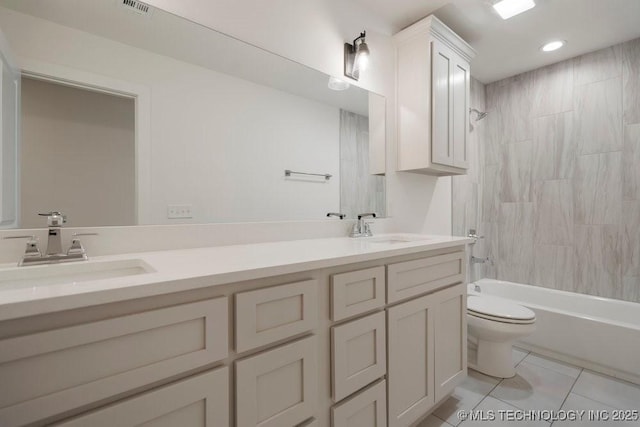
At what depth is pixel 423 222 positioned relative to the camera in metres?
2.21

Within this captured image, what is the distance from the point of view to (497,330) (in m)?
1.78

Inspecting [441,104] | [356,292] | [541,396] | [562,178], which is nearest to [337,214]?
[356,292]

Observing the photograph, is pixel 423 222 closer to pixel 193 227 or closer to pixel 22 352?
pixel 193 227

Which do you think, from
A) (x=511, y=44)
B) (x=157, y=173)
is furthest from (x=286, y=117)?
(x=511, y=44)

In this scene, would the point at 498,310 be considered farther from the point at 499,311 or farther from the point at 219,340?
the point at 219,340

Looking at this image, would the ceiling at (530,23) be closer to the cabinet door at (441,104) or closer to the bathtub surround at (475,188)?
the cabinet door at (441,104)

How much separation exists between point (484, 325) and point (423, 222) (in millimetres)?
796

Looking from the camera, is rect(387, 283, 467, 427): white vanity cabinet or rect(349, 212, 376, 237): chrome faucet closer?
rect(387, 283, 467, 427): white vanity cabinet

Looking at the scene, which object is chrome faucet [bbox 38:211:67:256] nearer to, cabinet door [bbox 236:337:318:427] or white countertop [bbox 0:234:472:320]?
white countertop [bbox 0:234:472:320]

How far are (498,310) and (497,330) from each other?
0.45 ft

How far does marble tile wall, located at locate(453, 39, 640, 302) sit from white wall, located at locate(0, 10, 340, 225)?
A: 5.52ft

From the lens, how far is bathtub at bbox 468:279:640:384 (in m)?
1.78

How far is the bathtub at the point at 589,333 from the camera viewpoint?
1.78 m

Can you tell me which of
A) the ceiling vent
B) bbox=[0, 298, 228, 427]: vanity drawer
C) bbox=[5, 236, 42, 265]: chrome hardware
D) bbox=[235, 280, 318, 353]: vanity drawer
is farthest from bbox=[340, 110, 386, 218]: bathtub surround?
bbox=[5, 236, 42, 265]: chrome hardware
